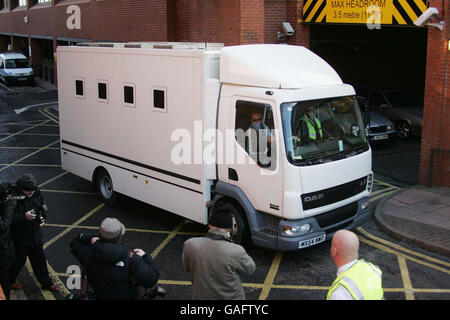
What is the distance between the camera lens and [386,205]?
35.4 ft

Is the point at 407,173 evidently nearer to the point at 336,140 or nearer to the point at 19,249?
the point at 336,140

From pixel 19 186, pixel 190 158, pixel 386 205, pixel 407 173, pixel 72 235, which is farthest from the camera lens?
pixel 407 173

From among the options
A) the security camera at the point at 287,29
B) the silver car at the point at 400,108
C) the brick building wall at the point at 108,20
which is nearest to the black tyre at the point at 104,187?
the security camera at the point at 287,29

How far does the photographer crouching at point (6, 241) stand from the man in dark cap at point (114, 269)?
1.95 m

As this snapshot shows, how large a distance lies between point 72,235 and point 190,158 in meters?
2.63

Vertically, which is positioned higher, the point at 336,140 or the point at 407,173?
the point at 336,140

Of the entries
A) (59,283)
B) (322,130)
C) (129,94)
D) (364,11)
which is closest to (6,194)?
(59,283)

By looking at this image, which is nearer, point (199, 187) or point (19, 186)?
point (19, 186)

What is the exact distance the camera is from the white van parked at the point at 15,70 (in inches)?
1364

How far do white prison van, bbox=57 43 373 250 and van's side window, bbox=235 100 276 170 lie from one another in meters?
0.01

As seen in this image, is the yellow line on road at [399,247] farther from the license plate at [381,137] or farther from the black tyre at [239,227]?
the license plate at [381,137]

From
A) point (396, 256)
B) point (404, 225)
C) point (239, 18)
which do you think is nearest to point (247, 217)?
Answer: point (396, 256)

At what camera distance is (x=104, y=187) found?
1148 centimetres

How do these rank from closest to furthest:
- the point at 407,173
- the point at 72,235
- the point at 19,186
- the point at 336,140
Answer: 1. the point at 19,186
2. the point at 336,140
3. the point at 72,235
4. the point at 407,173
